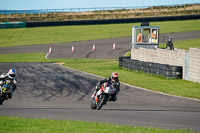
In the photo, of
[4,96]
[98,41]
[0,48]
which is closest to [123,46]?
[98,41]

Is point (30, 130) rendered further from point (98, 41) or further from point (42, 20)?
point (42, 20)

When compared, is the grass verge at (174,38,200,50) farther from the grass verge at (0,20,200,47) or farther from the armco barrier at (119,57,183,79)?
the armco barrier at (119,57,183,79)

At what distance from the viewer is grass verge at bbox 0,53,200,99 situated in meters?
22.3

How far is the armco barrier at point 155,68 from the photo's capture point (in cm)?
2648

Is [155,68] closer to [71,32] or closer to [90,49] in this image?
[90,49]

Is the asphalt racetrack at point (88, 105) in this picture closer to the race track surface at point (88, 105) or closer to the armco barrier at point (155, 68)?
the race track surface at point (88, 105)

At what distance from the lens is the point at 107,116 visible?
14.8 metres

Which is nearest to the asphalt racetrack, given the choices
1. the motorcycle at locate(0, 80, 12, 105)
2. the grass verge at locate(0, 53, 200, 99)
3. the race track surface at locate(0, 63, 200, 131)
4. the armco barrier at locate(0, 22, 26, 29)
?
the race track surface at locate(0, 63, 200, 131)

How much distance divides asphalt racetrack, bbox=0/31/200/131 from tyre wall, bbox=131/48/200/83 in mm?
4176

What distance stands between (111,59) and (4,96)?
24.5 meters

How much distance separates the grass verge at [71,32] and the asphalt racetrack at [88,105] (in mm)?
32207

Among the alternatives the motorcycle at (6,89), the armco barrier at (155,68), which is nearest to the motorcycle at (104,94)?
the motorcycle at (6,89)

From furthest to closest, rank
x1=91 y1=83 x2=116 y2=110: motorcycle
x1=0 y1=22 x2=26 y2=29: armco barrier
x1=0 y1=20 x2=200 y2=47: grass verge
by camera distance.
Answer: x1=0 y1=22 x2=26 y2=29: armco barrier → x1=0 y1=20 x2=200 y2=47: grass verge → x1=91 y1=83 x2=116 y2=110: motorcycle

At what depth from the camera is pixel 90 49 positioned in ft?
160
